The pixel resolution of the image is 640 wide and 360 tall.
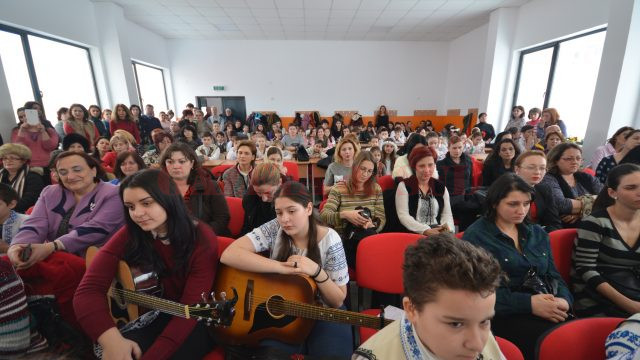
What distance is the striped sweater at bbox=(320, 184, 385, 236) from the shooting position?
7.96 feet

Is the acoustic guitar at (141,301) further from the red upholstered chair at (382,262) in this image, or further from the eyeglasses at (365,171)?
the eyeglasses at (365,171)

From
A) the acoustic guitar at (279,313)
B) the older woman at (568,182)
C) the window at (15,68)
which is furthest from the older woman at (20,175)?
the older woman at (568,182)

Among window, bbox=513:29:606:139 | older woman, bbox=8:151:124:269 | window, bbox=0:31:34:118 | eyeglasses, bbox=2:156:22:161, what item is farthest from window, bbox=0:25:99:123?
window, bbox=513:29:606:139

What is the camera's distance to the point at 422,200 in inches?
95.4

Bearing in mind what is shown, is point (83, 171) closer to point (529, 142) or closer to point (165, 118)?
point (529, 142)

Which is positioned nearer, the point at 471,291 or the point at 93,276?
the point at 471,291

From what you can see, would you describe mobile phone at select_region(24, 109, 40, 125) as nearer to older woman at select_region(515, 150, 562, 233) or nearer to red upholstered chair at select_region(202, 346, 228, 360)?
red upholstered chair at select_region(202, 346, 228, 360)

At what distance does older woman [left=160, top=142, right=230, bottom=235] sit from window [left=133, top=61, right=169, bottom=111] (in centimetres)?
708

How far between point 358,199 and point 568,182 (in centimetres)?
194

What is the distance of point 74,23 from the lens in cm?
556

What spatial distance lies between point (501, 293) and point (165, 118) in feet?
28.8

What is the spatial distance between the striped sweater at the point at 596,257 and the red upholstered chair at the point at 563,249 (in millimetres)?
62

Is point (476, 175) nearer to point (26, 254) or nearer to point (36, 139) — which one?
point (26, 254)

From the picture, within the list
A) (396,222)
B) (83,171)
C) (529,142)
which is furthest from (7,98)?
(529,142)
